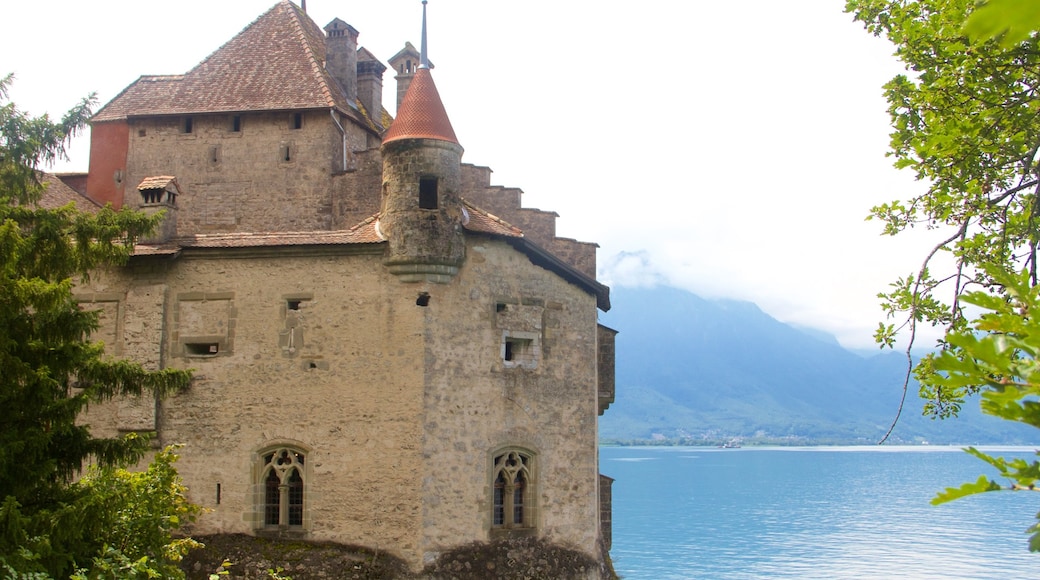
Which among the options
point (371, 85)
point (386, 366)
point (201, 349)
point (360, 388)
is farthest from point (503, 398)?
point (371, 85)

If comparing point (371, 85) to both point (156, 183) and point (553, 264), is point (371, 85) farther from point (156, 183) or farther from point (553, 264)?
point (553, 264)

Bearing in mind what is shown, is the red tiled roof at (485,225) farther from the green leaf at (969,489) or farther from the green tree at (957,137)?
the green leaf at (969,489)

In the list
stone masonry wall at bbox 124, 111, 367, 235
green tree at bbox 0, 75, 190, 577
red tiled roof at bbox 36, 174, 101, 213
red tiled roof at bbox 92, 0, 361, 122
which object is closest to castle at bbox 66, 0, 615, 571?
green tree at bbox 0, 75, 190, 577

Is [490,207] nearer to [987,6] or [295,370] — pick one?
[295,370]

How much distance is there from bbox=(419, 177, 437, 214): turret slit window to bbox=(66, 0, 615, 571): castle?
0.04 m

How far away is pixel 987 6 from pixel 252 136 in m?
23.6

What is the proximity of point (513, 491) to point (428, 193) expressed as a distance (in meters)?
6.06

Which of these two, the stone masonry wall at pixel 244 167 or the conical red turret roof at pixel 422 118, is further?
the stone masonry wall at pixel 244 167

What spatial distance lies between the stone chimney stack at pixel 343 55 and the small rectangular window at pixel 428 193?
822 centimetres

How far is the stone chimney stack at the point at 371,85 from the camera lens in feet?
88.0

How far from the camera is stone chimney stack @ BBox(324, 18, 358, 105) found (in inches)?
1015

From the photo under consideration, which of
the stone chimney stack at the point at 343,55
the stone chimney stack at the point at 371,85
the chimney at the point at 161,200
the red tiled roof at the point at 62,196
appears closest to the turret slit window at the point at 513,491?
the chimney at the point at 161,200

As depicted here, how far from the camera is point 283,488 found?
17.8 m

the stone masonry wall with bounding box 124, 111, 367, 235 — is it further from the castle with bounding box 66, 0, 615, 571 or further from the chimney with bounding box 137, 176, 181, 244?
the chimney with bounding box 137, 176, 181, 244
